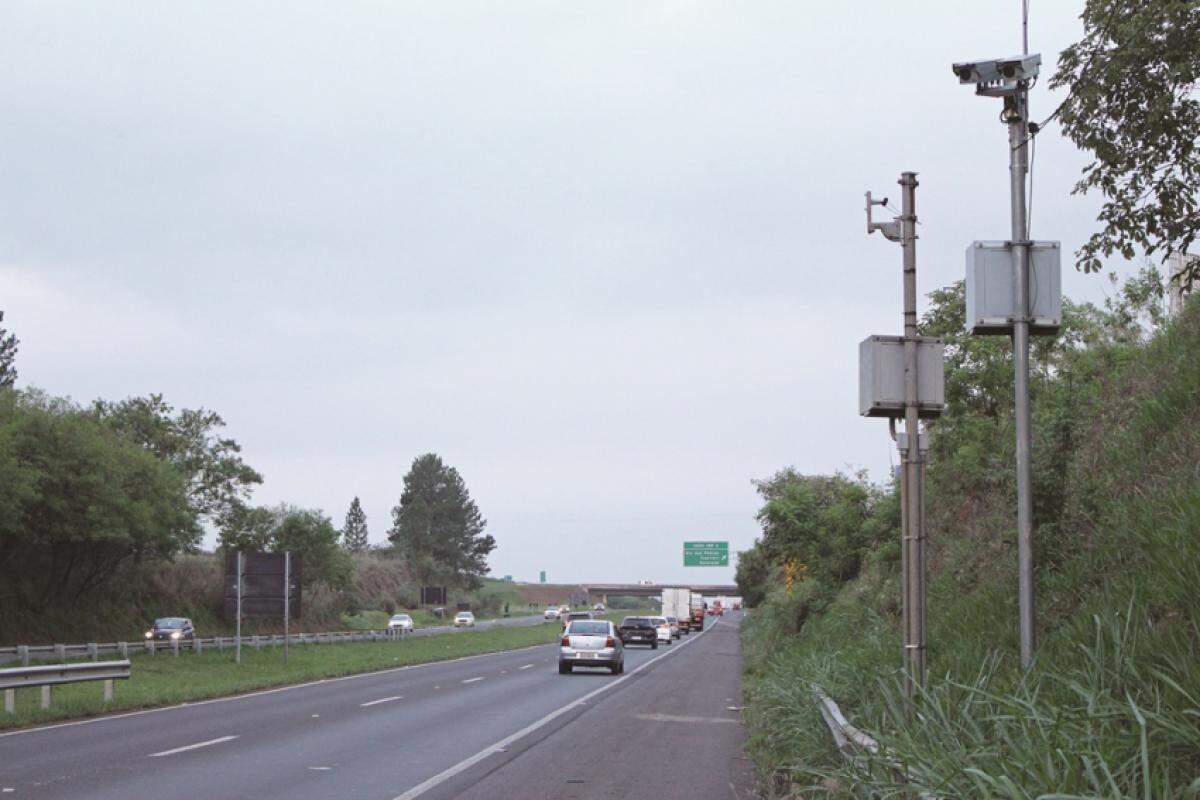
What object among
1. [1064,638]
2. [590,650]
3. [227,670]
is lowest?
[227,670]

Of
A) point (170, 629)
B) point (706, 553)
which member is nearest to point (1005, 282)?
point (170, 629)

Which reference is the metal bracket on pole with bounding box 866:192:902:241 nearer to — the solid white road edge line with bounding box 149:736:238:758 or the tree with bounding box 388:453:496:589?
the solid white road edge line with bounding box 149:736:238:758

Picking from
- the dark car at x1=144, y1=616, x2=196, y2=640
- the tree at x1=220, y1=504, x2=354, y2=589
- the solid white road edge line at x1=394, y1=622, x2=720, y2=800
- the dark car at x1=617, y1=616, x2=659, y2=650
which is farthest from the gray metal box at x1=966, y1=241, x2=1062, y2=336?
the tree at x1=220, y1=504, x2=354, y2=589

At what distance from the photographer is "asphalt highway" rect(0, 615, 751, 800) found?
1177 centimetres

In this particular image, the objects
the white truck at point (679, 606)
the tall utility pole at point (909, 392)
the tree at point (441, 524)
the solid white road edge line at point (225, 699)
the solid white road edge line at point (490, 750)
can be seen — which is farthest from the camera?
the tree at point (441, 524)

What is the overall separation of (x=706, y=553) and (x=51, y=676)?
84340 millimetres

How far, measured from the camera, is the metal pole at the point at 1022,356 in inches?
343

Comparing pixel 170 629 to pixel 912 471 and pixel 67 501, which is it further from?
pixel 912 471

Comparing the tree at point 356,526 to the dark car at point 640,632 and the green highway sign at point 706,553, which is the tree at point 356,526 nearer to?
the green highway sign at point 706,553

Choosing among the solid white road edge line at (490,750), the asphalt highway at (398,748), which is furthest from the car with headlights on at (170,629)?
the solid white road edge line at (490,750)

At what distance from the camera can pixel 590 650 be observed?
35.1m

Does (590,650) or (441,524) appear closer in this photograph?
(590,650)

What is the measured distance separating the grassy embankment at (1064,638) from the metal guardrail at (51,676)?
10.6 metres

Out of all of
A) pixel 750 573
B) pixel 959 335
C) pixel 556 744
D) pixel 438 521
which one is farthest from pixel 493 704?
pixel 438 521
